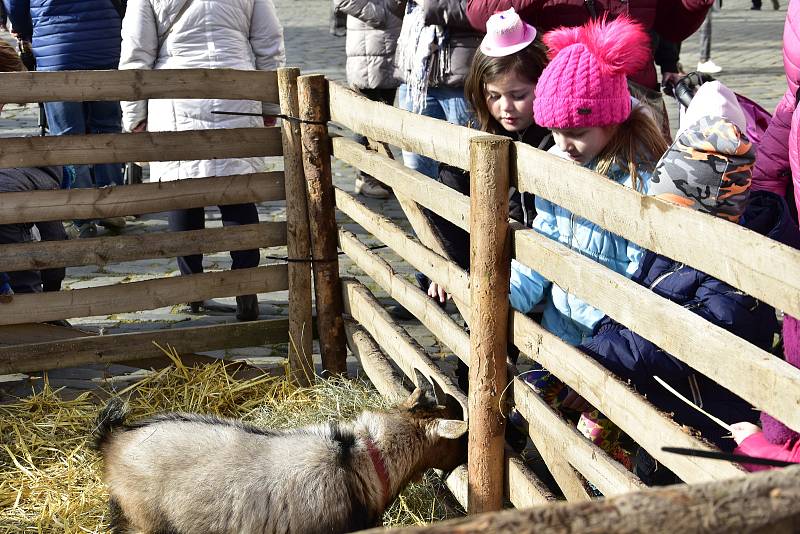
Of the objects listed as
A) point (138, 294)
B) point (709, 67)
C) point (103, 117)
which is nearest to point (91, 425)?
point (138, 294)

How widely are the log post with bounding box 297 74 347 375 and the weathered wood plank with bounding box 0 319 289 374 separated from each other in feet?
0.99

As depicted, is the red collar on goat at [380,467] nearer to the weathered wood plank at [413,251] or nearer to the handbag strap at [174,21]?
the weathered wood plank at [413,251]

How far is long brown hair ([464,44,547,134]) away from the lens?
13.2 feet

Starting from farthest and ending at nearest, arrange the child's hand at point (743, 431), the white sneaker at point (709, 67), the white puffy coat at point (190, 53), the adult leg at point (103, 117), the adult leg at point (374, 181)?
the white sneaker at point (709, 67), the adult leg at point (374, 181), the adult leg at point (103, 117), the white puffy coat at point (190, 53), the child's hand at point (743, 431)

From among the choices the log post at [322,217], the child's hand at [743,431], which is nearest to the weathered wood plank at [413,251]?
the log post at [322,217]

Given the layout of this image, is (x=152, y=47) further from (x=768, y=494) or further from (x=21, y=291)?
(x=768, y=494)

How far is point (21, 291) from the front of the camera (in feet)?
17.4

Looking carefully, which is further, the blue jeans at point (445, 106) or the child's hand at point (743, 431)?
the blue jeans at point (445, 106)

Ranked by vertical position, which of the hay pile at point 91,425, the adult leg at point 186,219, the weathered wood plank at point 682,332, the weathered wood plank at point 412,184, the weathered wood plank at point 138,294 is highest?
the weathered wood plank at point 682,332

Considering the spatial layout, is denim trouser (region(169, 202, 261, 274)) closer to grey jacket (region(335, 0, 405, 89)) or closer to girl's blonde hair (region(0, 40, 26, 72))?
girl's blonde hair (region(0, 40, 26, 72))

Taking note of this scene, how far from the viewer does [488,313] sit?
3.07 m

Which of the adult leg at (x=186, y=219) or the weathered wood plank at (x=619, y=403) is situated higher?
the weathered wood plank at (x=619, y=403)

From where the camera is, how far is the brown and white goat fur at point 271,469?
3188 mm

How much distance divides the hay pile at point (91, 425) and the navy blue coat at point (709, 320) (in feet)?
3.76
